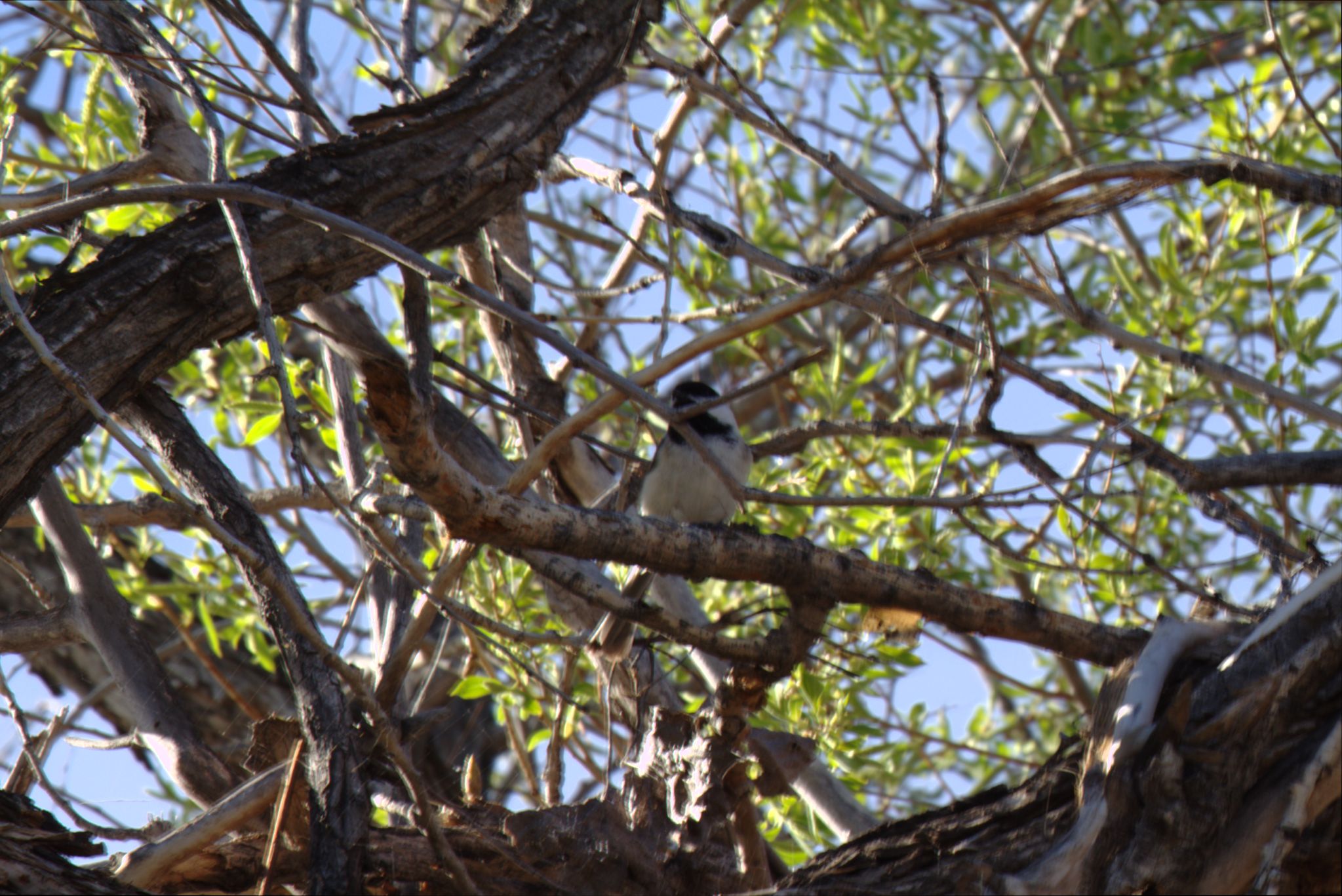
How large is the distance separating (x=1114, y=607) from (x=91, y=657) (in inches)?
153

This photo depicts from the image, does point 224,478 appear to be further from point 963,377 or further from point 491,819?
point 963,377

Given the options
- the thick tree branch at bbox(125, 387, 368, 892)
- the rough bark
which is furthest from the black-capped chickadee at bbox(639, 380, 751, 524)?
the thick tree branch at bbox(125, 387, 368, 892)

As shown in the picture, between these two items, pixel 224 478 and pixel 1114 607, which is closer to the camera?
pixel 224 478

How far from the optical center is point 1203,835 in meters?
1.90

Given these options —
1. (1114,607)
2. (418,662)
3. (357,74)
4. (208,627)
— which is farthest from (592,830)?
(357,74)

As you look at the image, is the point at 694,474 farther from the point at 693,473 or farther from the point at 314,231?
the point at 314,231

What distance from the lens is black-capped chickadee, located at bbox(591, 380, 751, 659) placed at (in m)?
4.12

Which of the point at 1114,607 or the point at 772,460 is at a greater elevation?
the point at 772,460

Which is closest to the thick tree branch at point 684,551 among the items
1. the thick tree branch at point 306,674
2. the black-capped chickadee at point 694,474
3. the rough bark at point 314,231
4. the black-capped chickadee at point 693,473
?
the thick tree branch at point 306,674

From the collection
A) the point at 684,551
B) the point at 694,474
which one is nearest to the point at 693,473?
the point at 694,474

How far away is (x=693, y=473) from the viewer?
14.7 feet

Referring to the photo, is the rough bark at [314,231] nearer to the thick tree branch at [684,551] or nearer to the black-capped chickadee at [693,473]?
the thick tree branch at [684,551]

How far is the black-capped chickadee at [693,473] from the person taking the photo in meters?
4.12

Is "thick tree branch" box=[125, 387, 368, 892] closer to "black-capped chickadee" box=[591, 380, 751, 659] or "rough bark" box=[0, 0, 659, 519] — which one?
"rough bark" box=[0, 0, 659, 519]
